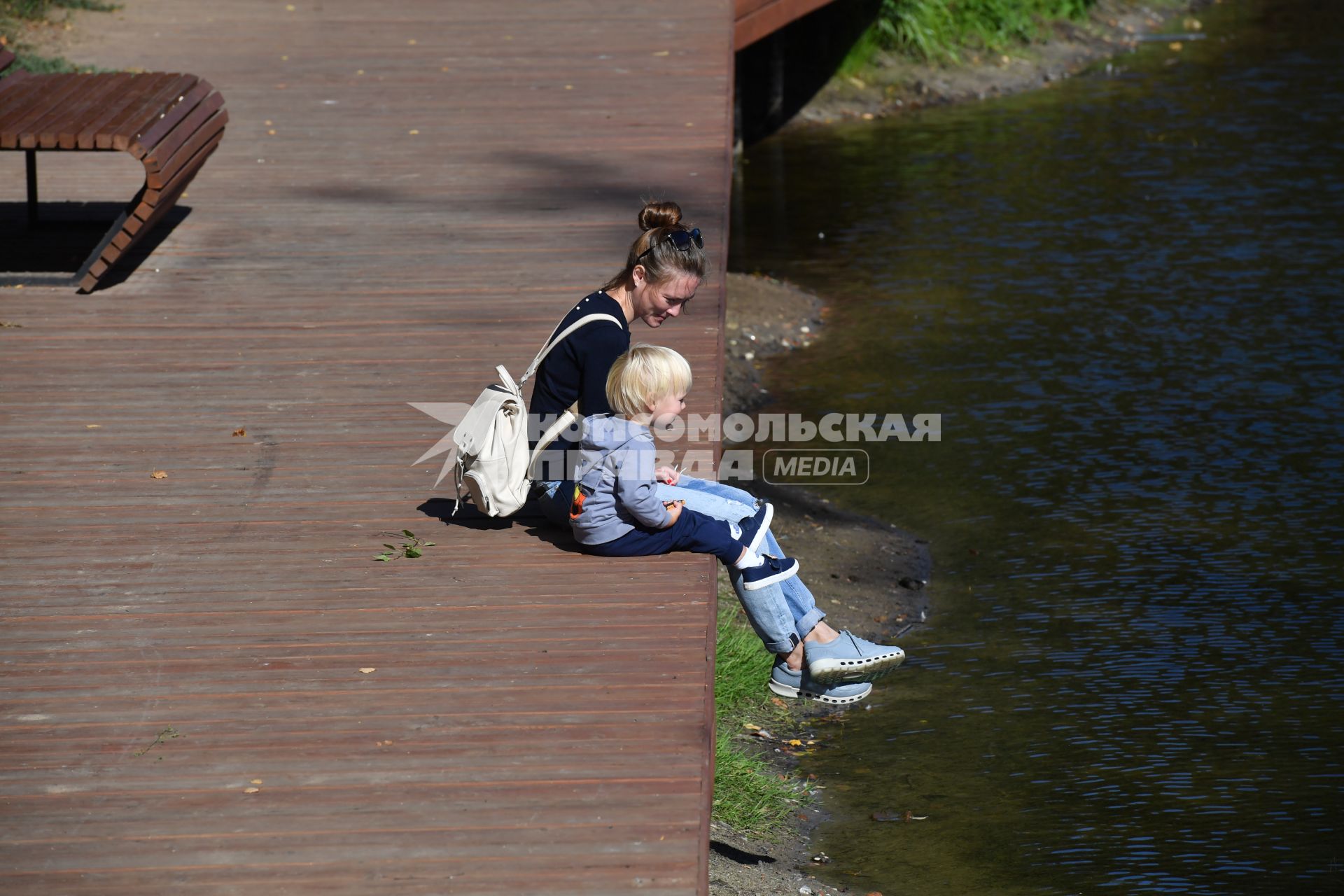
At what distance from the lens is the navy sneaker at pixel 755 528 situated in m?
5.31

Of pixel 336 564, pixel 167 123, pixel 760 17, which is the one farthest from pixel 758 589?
pixel 760 17

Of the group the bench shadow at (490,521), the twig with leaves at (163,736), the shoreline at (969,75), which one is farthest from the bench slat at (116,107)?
the shoreline at (969,75)

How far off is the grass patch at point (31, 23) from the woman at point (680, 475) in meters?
7.04

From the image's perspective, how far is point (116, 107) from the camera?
26.2 ft

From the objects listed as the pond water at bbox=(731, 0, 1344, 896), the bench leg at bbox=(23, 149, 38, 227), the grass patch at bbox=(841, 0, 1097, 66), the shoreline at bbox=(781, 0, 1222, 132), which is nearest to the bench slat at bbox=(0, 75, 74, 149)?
the bench leg at bbox=(23, 149, 38, 227)

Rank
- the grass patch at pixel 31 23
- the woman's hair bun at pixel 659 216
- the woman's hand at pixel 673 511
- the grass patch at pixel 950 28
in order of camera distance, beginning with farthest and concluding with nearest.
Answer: the grass patch at pixel 950 28, the grass patch at pixel 31 23, the woman's hair bun at pixel 659 216, the woman's hand at pixel 673 511

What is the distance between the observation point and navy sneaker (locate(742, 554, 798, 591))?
17.3ft

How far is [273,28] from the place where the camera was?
41.4ft

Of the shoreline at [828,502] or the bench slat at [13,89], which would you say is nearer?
the shoreline at [828,502]

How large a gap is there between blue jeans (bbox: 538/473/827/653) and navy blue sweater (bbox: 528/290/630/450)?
30cm

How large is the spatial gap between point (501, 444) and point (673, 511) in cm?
64

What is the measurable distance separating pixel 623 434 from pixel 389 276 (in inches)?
132

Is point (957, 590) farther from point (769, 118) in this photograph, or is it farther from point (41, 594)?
point (769, 118)

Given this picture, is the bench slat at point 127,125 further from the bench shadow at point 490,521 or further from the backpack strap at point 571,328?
the backpack strap at point 571,328
